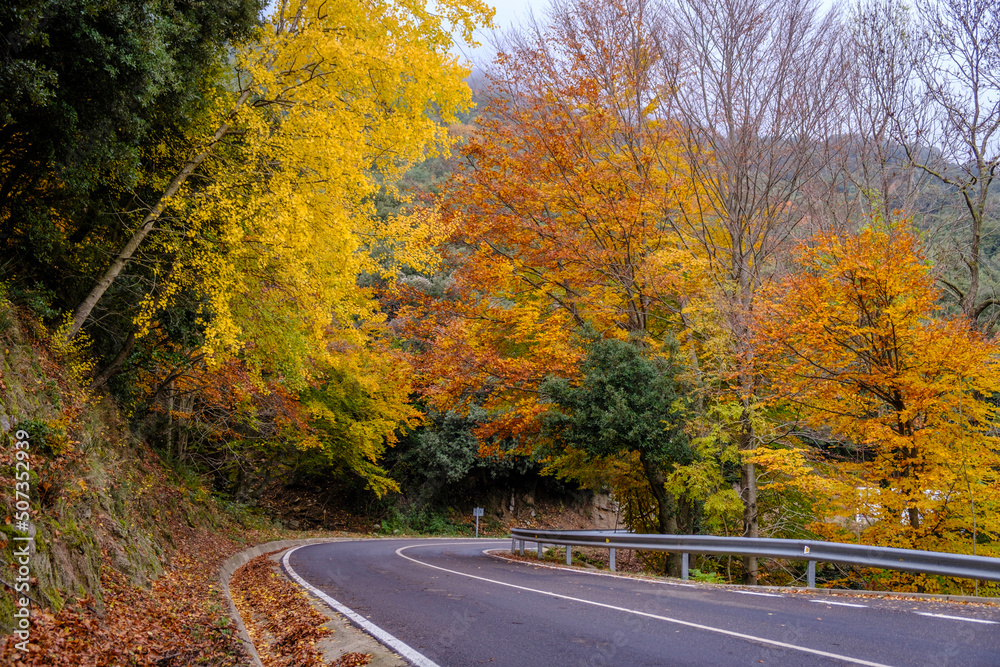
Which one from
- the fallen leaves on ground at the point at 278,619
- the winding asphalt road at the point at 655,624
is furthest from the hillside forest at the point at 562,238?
the winding asphalt road at the point at 655,624

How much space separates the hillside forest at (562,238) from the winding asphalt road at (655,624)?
400cm

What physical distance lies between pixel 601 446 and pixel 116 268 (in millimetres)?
10047

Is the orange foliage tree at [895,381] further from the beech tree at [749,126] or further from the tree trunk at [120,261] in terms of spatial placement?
the tree trunk at [120,261]

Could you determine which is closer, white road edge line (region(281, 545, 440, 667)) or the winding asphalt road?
the winding asphalt road

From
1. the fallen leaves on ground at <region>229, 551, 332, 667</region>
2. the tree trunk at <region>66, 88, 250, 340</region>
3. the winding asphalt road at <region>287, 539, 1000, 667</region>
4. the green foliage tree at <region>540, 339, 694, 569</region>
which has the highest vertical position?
the tree trunk at <region>66, 88, 250, 340</region>

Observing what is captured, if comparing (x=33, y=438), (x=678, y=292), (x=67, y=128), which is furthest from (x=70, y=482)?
(x=678, y=292)

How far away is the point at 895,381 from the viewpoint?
11.5 m

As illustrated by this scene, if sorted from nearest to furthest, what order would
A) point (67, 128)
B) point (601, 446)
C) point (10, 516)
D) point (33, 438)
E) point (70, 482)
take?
point (10, 516), point (33, 438), point (70, 482), point (67, 128), point (601, 446)

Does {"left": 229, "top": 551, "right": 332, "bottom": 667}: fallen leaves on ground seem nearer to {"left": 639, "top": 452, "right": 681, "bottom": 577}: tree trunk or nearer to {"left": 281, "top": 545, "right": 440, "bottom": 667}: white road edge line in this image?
{"left": 281, "top": 545, "right": 440, "bottom": 667}: white road edge line

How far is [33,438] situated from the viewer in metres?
6.29

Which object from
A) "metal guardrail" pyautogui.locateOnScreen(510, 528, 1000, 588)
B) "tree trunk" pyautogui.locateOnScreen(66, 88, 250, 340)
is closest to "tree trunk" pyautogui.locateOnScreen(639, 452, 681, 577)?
"metal guardrail" pyautogui.locateOnScreen(510, 528, 1000, 588)

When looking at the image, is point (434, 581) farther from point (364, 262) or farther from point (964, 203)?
point (964, 203)

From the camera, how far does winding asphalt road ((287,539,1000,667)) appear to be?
517cm

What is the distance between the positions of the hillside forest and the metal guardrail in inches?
70.2
